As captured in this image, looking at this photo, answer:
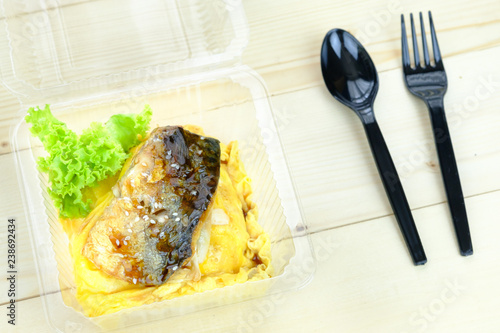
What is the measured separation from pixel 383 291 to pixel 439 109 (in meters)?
0.91

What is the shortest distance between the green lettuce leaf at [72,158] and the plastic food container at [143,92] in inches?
3.6

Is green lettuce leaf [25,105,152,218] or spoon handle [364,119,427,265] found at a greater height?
green lettuce leaf [25,105,152,218]

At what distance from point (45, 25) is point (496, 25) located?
7.36 feet

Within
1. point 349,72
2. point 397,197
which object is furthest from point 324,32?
point 397,197

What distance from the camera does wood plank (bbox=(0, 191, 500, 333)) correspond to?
7.33 ft

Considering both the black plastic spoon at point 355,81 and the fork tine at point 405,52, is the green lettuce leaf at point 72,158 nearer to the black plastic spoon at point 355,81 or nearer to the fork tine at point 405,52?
the black plastic spoon at point 355,81

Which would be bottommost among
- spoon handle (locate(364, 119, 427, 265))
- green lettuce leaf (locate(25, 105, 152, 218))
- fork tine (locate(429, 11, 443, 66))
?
spoon handle (locate(364, 119, 427, 265))

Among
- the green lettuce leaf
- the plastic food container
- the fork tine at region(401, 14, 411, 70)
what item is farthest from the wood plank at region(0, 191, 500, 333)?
the fork tine at region(401, 14, 411, 70)

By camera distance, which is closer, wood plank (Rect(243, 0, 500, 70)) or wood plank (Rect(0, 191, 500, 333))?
wood plank (Rect(0, 191, 500, 333))

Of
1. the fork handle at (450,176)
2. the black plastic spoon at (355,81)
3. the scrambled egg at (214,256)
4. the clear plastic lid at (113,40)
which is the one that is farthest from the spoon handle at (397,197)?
the clear plastic lid at (113,40)

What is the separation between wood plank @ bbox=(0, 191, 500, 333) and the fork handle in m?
0.05

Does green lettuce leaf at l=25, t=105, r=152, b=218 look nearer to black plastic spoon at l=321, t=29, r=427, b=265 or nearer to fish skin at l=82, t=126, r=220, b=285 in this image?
fish skin at l=82, t=126, r=220, b=285

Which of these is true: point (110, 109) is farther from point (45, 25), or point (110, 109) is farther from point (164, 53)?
point (45, 25)

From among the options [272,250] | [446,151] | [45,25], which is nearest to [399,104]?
[446,151]
